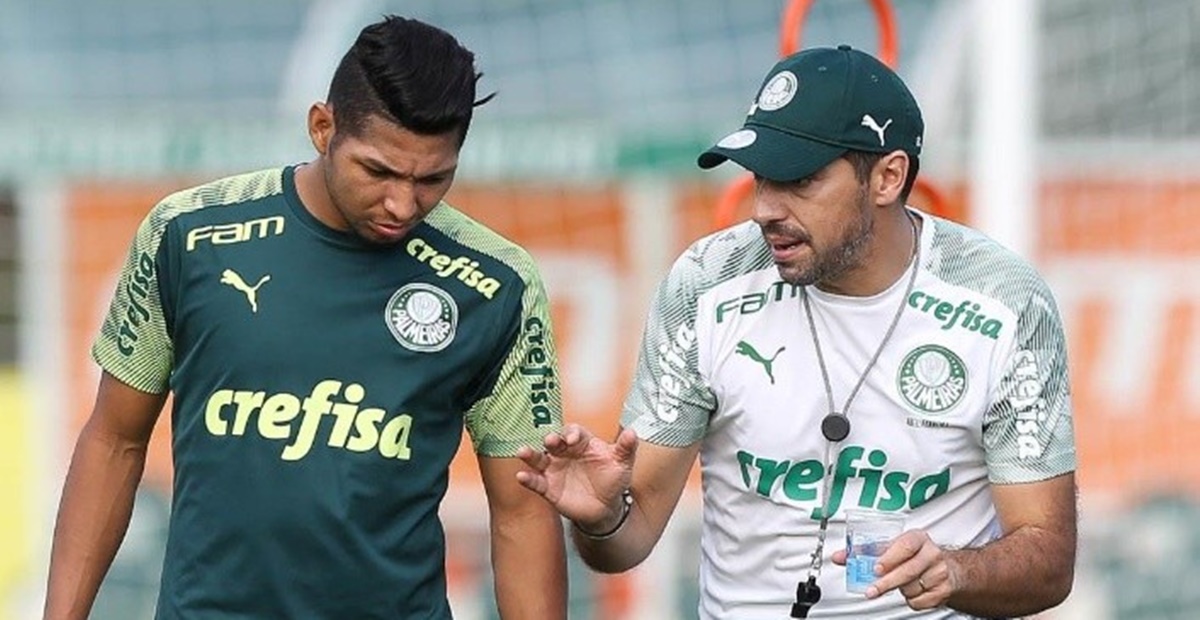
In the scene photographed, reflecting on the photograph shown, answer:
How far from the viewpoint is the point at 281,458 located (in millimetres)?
4250

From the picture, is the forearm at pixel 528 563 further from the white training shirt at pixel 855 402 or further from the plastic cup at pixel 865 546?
the plastic cup at pixel 865 546

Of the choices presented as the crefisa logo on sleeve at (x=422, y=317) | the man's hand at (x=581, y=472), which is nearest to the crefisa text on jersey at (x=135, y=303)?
the crefisa logo on sleeve at (x=422, y=317)

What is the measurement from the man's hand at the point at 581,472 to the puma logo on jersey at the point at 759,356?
1.04 feet

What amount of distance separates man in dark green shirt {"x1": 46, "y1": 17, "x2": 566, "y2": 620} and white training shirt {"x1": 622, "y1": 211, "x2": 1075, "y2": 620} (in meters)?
0.32

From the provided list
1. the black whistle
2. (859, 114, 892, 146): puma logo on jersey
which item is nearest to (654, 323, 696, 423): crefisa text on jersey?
the black whistle

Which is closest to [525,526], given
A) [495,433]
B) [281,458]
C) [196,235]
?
[495,433]

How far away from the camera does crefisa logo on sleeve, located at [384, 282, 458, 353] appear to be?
14.2 ft

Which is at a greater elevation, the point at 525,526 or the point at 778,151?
the point at 778,151

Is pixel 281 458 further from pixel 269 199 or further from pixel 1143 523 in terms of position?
pixel 1143 523

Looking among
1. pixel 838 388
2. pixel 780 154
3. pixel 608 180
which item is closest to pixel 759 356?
pixel 838 388

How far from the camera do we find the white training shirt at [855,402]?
4.48 m

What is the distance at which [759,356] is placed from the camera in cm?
455

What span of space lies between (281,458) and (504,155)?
5.72 m

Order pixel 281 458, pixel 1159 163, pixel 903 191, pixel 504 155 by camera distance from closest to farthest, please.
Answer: pixel 281 458
pixel 903 191
pixel 1159 163
pixel 504 155
